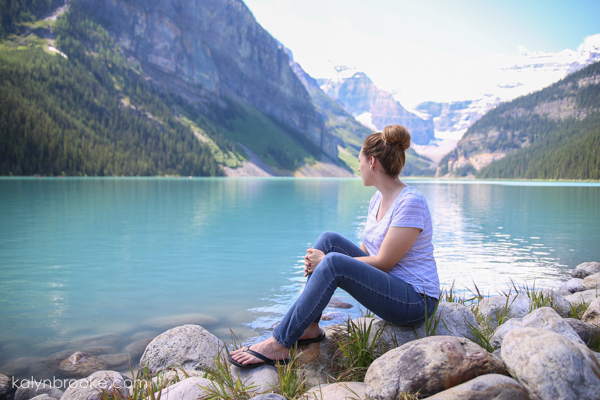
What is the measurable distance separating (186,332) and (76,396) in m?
1.66

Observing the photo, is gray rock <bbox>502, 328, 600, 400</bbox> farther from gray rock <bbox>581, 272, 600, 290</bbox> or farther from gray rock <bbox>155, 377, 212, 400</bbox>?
gray rock <bbox>581, 272, 600, 290</bbox>

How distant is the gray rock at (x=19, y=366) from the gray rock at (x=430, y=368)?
5.72 m

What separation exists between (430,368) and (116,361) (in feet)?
18.1

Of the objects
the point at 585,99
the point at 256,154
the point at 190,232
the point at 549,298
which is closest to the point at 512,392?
the point at 549,298

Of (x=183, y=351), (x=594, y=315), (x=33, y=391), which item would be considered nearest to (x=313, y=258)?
(x=183, y=351)

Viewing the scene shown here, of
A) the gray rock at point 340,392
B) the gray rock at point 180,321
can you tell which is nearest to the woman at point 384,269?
the gray rock at point 340,392

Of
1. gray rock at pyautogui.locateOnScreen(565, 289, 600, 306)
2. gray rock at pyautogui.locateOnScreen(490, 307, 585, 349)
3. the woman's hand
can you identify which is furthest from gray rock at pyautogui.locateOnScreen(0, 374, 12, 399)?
gray rock at pyautogui.locateOnScreen(565, 289, 600, 306)

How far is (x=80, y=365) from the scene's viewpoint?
6395 mm

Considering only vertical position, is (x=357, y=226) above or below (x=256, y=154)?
below

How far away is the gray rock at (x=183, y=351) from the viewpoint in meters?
5.52

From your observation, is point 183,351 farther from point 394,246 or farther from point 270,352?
point 394,246

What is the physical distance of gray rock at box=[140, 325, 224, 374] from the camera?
552 centimetres

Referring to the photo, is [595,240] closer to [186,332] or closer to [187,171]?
[186,332]

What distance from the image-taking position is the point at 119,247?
654 inches
